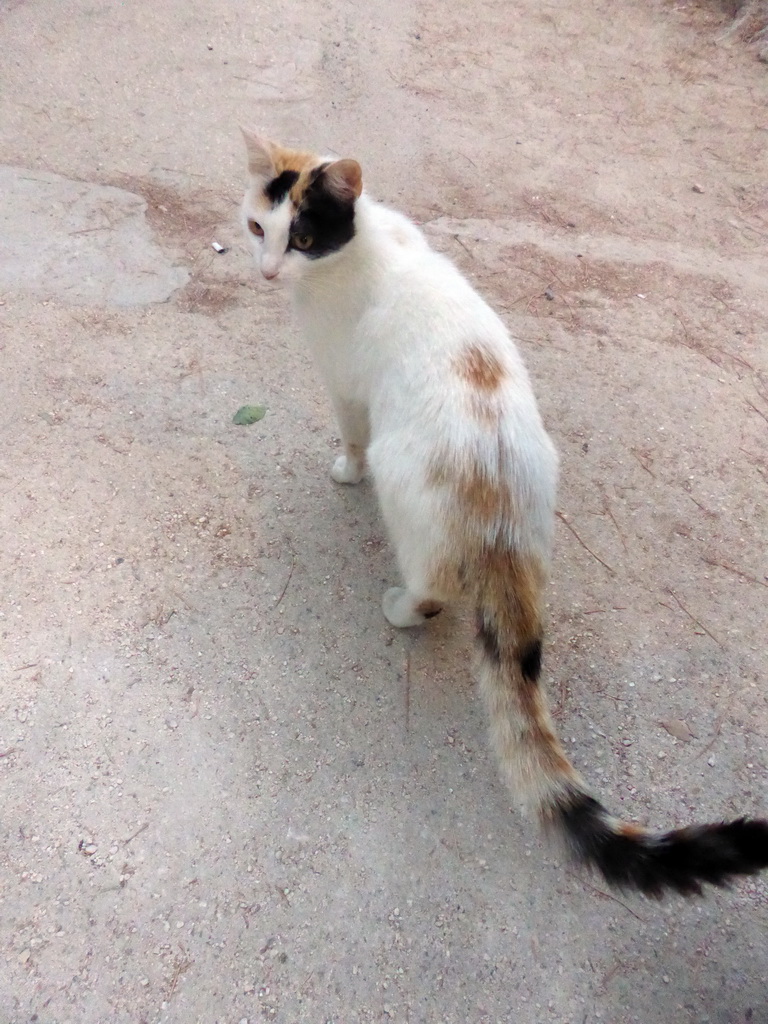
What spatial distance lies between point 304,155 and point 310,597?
57.3 inches

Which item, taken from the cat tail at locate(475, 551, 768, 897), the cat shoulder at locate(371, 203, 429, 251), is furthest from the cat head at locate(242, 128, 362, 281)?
the cat tail at locate(475, 551, 768, 897)

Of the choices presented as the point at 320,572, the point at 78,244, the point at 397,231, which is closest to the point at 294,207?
the point at 397,231

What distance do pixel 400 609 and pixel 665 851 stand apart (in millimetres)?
1072

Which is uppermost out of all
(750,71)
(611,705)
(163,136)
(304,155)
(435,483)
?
(750,71)

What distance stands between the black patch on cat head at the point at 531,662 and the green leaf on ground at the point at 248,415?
1.61 meters

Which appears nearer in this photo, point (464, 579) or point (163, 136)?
point (464, 579)

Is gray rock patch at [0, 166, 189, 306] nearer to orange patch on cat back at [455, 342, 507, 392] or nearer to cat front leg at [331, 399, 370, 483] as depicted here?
cat front leg at [331, 399, 370, 483]

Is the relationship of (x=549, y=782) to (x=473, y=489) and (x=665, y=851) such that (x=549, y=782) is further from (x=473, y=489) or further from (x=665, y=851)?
(x=473, y=489)

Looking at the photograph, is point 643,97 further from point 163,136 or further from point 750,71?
point 163,136

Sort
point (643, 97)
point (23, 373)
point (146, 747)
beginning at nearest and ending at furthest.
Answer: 1. point (146, 747)
2. point (23, 373)
3. point (643, 97)

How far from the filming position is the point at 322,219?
199 centimetres

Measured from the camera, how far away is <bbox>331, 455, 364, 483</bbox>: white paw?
2.62m

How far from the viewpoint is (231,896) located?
5.90ft

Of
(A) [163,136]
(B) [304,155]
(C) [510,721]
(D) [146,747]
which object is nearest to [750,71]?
(A) [163,136]
